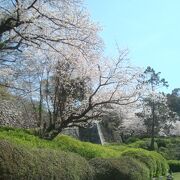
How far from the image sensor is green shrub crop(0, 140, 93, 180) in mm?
8484

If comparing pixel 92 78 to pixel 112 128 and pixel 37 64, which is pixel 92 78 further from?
pixel 112 128

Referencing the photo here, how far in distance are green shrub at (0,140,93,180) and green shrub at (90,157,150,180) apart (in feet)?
3.55

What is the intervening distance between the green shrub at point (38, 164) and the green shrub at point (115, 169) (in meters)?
1.08

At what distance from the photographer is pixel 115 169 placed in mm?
14883

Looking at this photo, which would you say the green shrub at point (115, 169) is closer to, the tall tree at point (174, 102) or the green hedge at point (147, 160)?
the green hedge at point (147, 160)

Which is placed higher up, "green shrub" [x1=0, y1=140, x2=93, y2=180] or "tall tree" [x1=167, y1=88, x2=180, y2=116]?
"tall tree" [x1=167, y1=88, x2=180, y2=116]

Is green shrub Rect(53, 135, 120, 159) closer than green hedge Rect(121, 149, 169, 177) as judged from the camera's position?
Yes

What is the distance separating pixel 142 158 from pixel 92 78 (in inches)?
189

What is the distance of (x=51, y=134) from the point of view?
60.3 feet

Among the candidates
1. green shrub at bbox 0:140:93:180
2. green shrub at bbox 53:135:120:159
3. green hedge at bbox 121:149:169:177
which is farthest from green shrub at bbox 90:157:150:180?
green hedge at bbox 121:149:169:177

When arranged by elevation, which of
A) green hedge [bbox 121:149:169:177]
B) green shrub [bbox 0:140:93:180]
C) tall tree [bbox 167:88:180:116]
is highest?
tall tree [bbox 167:88:180:116]

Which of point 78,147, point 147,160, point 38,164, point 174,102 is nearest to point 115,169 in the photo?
point 78,147

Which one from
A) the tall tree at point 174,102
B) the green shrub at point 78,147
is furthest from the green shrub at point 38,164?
the tall tree at point 174,102

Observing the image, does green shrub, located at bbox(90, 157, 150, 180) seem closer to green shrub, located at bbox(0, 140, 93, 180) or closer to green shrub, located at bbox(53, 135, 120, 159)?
green shrub, located at bbox(0, 140, 93, 180)
